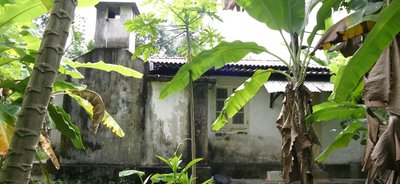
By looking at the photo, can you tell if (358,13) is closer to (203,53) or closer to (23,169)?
(203,53)

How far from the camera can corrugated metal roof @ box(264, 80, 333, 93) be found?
7615mm

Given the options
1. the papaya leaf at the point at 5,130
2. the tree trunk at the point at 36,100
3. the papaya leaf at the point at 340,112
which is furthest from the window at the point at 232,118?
the tree trunk at the point at 36,100

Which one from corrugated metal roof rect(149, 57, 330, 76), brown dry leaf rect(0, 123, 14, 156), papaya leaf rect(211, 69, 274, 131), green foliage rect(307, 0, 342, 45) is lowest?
brown dry leaf rect(0, 123, 14, 156)

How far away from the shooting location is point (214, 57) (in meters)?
3.20

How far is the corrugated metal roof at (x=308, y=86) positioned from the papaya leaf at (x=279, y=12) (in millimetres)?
4674

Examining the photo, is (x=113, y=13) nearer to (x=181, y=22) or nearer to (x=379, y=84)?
(x=181, y=22)

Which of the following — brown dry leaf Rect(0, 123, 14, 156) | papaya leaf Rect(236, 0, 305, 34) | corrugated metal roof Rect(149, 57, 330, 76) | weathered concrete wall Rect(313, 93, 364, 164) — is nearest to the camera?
brown dry leaf Rect(0, 123, 14, 156)

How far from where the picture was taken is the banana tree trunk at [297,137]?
2484 millimetres

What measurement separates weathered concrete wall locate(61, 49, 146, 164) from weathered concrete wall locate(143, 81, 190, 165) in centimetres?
17

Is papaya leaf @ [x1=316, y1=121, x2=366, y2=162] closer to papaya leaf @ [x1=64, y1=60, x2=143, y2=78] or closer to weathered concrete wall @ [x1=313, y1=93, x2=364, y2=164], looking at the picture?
papaya leaf @ [x1=64, y1=60, x2=143, y2=78]

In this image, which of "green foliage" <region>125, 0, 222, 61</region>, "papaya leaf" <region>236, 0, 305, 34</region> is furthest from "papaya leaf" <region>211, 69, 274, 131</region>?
"green foliage" <region>125, 0, 222, 61</region>

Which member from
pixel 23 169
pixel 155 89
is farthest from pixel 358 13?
pixel 155 89

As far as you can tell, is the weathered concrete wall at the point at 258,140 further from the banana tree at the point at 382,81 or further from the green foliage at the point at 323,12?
the banana tree at the point at 382,81

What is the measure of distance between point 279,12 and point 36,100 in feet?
7.39
